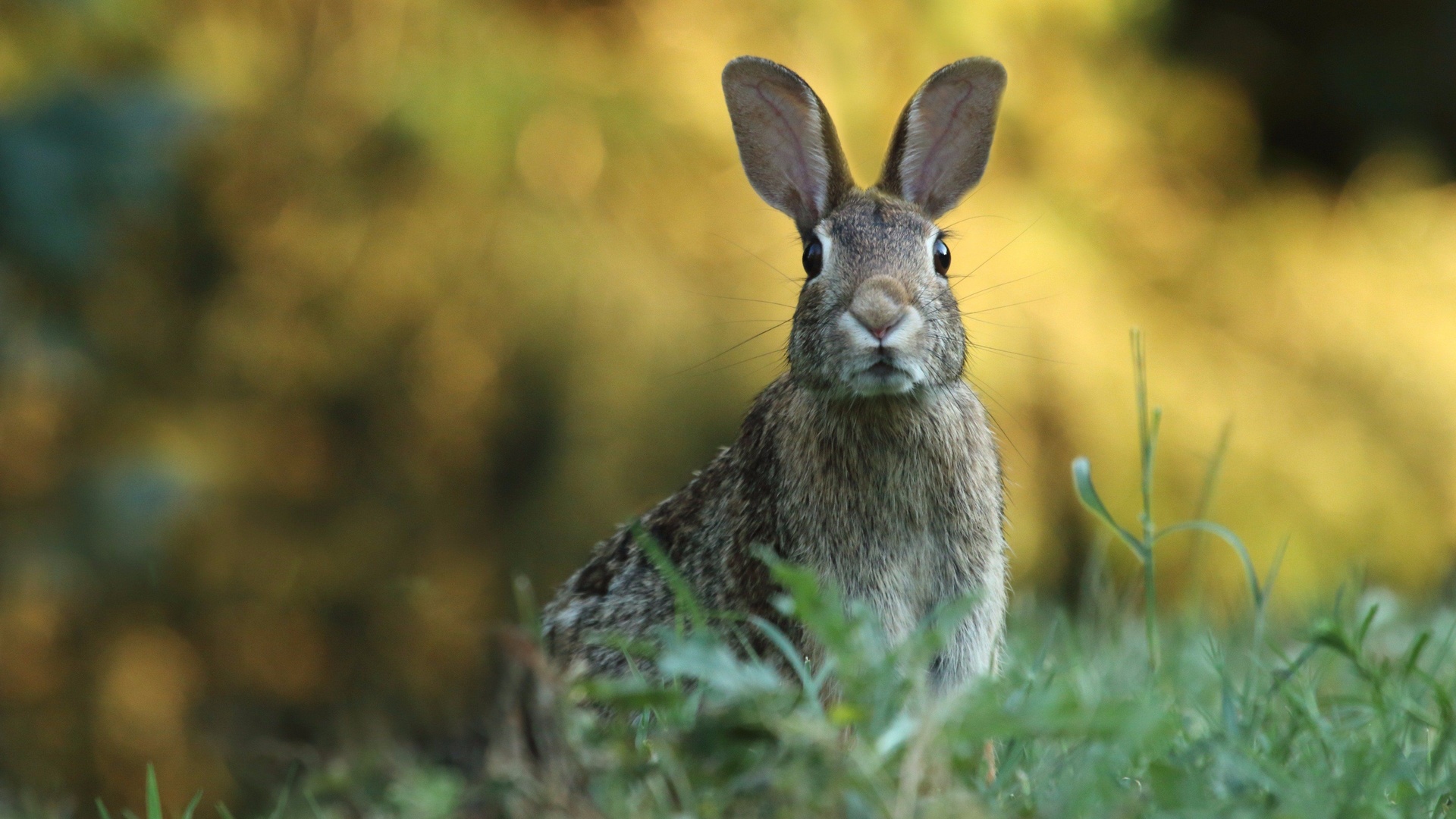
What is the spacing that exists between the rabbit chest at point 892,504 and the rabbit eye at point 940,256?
0.93ft

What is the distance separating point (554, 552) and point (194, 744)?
1.68m

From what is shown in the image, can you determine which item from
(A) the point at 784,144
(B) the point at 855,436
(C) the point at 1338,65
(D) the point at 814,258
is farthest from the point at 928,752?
(C) the point at 1338,65

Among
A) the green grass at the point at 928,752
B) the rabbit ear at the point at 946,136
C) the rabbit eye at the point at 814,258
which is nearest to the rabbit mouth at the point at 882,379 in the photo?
the rabbit eye at the point at 814,258

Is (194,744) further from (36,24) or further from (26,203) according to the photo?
(36,24)

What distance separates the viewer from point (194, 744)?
5.62 metres

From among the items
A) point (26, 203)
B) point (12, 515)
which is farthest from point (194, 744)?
point (26, 203)

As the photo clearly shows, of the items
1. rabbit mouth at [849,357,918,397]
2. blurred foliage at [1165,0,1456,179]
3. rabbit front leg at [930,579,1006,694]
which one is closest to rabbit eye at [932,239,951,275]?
rabbit mouth at [849,357,918,397]

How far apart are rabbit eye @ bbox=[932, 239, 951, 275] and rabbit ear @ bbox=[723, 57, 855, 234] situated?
0.25m

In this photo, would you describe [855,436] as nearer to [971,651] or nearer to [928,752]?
[971,651]

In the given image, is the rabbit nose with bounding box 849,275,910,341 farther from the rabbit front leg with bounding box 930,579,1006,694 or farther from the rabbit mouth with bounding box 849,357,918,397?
the rabbit front leg with bounding box 930,579,1006,694

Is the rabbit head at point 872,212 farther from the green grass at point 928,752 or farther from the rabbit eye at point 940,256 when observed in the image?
the green grass at point 928,752

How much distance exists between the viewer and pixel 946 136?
3.11 m

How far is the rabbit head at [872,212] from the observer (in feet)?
8.55

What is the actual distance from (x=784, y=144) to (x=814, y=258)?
1.03 ft
